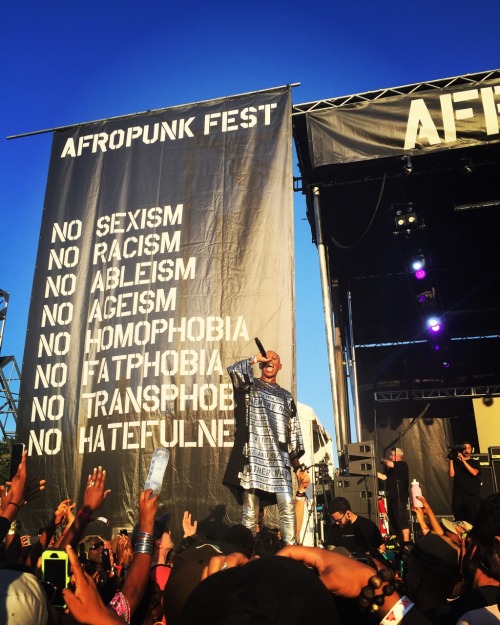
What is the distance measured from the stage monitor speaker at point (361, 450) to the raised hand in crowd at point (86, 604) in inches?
270

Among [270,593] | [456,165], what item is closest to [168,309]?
[456,165]

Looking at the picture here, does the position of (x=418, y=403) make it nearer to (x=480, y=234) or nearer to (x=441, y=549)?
(x=480, y=234)

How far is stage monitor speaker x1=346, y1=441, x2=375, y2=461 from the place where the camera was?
8.13 m

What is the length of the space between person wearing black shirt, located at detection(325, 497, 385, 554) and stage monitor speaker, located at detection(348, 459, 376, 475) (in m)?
1.73

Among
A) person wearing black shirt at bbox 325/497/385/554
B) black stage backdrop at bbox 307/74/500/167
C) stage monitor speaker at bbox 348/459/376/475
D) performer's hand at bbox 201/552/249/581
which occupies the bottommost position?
person wearing black shirt at bbox 325/497/385/554

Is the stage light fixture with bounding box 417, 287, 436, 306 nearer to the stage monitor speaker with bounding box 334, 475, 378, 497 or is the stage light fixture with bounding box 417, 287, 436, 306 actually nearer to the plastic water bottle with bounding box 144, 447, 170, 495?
the stage monitor speaker with bounding box 334, 475, 378, 497

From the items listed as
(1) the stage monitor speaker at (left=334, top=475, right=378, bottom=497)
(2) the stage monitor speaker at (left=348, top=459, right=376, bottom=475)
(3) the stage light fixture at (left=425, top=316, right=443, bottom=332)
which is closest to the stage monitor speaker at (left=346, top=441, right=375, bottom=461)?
(2) the stage monitor speaker at (left=348, top=459, right=376, bottom=475)

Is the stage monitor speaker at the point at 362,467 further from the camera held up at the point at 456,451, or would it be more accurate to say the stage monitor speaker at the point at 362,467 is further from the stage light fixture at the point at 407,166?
the stage light fixture at the point at 407,166

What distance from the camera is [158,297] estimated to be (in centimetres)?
963

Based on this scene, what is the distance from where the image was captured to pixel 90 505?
8.93 feet

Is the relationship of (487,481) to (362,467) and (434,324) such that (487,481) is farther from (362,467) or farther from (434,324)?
(362,467)

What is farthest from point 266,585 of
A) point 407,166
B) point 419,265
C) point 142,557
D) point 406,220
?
point 419,265

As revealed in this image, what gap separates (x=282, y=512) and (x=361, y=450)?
2147 millimetres

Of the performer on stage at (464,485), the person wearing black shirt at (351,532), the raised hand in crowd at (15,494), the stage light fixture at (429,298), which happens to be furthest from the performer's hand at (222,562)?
the stage light fixture at (429,298)
